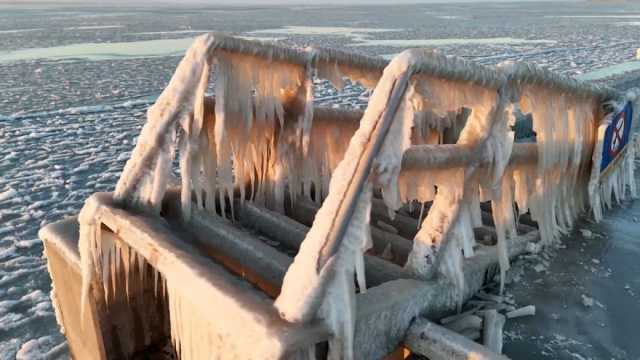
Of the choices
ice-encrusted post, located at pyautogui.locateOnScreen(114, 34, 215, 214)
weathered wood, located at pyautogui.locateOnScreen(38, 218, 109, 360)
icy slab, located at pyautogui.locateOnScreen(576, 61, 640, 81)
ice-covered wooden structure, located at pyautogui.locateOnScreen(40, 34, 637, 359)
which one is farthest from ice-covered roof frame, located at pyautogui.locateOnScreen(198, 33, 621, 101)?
icy slab, located at pyautogui.locateOnScreen(576, 61, 640, 81)

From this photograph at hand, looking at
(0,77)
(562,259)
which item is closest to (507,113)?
(562,259)

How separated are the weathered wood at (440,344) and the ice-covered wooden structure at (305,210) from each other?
1cm

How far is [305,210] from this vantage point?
587 cm

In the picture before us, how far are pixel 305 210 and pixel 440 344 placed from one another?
256cm

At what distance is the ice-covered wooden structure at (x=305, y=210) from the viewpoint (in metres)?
3.27

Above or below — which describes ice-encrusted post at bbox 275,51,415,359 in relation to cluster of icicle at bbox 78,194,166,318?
above

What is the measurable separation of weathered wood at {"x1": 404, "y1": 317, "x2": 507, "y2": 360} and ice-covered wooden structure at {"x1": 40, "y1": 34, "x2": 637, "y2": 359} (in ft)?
0.04

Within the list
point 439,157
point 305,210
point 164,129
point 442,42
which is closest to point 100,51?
point 442,42

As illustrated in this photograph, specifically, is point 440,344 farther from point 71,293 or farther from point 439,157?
point 71,293

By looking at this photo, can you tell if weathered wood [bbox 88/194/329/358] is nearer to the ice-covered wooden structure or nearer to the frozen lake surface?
the ice-covered wooden structure

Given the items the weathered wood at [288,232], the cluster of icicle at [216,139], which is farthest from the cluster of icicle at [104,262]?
the weathered wood at [288,232]

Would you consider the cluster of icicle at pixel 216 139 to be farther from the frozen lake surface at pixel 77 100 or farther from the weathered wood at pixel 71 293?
the frozen lake surface at pixel 77 100

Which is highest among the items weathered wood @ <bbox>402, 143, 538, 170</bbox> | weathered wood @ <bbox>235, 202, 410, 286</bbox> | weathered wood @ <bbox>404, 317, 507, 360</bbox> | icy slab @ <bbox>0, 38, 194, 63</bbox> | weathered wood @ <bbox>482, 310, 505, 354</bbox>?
weathered wood @ <bbox>402, 143, 538, 170</bbox>

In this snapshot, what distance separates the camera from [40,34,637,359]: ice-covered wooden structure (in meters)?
3.27
